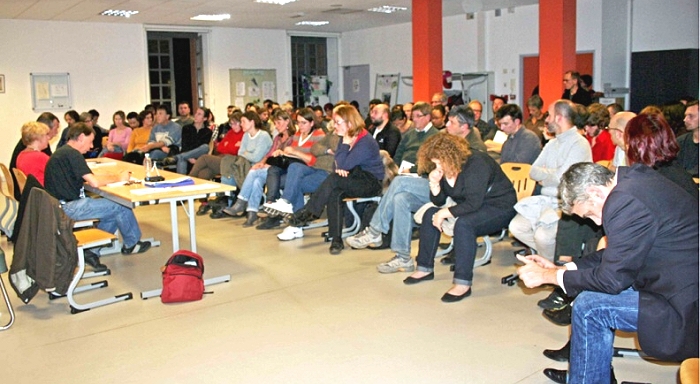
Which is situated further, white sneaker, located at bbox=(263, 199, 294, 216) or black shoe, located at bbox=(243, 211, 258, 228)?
black shoe, located at bbox=(243, 211, 258, 228)

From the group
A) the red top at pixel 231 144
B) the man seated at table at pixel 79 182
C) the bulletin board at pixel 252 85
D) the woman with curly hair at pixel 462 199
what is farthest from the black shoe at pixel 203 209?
the bulletin board at pixel 252 85

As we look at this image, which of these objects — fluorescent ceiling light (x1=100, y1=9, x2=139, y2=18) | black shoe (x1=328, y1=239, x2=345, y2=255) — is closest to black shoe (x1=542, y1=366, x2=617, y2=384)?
black shoe (x1=328, y1=239, x2=345, y2=255)

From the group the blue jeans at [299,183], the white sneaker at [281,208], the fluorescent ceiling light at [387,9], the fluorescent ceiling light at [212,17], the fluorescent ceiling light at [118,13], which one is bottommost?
the white sneaker at [281,208]

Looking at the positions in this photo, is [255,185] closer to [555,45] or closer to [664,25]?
[555,45]

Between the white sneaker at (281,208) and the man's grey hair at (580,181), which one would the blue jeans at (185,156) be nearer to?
the white sneaker at (281,208)

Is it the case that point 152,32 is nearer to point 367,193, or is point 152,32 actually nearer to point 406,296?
point 367,193

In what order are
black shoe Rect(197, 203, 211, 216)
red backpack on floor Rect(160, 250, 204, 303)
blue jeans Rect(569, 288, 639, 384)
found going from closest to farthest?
blue jeans Rect(569, 288, 639, 384) < red backpack on floor Rect(160, 250, 204, 303) < black shoe Rect(197, 203, 211, 216)

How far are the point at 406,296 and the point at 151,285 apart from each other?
197 centimetres

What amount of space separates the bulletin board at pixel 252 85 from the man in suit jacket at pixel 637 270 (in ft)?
41.0

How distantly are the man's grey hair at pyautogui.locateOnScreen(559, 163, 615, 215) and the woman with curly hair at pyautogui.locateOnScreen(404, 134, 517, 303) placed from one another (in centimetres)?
176

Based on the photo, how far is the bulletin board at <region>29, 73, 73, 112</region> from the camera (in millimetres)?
12414

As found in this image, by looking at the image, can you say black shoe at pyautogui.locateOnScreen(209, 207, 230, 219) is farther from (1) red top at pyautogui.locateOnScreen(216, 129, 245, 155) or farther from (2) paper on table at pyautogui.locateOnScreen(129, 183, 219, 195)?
(2) paper on table at pyautogui.locateOnScreen(129, 183, 219, 195)

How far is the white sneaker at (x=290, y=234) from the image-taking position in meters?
6.37

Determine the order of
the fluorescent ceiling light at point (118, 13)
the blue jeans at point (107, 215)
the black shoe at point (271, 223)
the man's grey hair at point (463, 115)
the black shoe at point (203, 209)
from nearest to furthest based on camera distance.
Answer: the blue jeans at point (107, 215) < the man's grey hair at point (463, 115) < the black shoe at point (271, 223) < the black shoe at point (203, 209) < the fluorescent ceiling light at point (118, 13)
